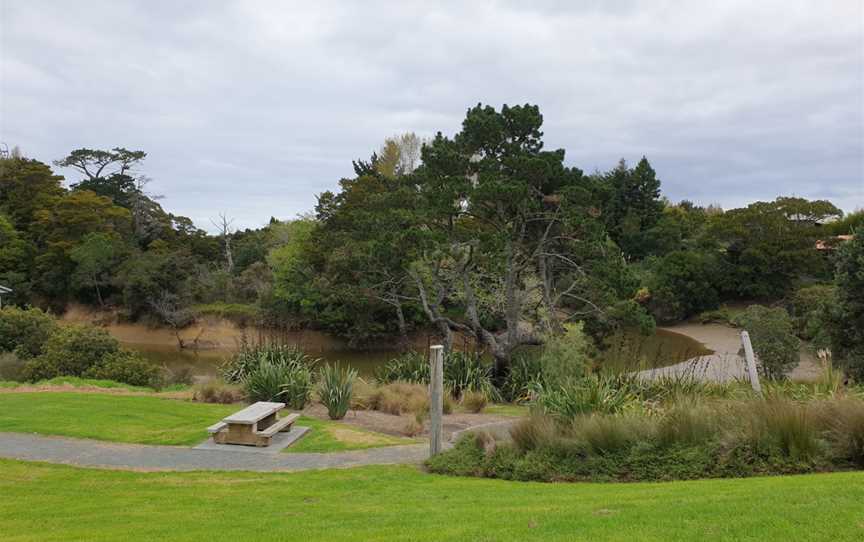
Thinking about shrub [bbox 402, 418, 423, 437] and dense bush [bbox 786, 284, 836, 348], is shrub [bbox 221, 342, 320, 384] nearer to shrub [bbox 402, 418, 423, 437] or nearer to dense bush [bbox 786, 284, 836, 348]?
shrub [bbox 402, 418, 423, 437]

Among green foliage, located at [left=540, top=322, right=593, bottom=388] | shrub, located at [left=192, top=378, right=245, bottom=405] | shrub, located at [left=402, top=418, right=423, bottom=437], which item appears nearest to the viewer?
shrub, located at [left=402, top=418, right=423, bottom=437]

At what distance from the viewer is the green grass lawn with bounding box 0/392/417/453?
9.90m

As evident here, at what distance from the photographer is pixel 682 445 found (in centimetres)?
760

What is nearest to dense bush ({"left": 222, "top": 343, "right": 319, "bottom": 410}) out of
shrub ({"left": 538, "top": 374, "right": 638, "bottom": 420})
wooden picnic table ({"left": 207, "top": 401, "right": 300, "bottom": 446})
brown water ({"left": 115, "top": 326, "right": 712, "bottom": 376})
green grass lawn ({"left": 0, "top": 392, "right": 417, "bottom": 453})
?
green grass lawn ({"left": 0, "top": 392, "right": 417, "bottom": 453})

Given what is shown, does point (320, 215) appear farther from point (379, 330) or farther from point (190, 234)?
point (190, 234)

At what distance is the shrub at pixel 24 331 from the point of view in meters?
22.4

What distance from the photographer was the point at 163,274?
39.6 m

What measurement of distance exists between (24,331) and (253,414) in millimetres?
17684

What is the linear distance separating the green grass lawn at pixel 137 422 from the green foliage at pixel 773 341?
625 inches

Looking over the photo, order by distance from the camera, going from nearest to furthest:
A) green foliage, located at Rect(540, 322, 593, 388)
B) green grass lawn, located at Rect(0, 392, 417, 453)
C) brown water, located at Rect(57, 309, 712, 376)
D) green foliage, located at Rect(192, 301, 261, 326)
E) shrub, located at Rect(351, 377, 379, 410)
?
green grass lawn, located at Rect(0, 392, 417, 453) < shrub, located at Rect(351, 377, 379, 410) < green foliage, located at Rect(540, 322, 593, 388) < brown water, located at Rect(57, 309, 712, 376) < green foliage, located at Rect(192, 301, 261, 326)

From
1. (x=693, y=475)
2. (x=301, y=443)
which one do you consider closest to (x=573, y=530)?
(x=693, y=475)

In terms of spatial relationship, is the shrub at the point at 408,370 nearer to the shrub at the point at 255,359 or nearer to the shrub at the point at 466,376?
the shrub at the point at 466,376

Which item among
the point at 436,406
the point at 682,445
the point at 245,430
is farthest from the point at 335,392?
the point at 682,445

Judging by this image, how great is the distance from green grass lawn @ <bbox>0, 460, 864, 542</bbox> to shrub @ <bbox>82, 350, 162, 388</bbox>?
11.7 m
